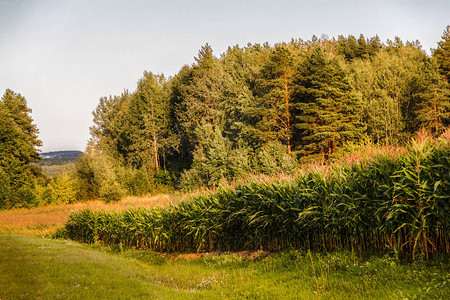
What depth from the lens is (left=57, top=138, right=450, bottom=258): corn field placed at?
219 inches

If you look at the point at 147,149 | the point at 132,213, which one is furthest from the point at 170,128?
the point at 132,213

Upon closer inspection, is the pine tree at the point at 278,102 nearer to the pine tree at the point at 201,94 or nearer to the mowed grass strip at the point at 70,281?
the pine tree at the point at 201,94

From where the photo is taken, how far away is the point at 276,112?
34906 millimetres

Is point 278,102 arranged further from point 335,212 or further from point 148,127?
point 148,127

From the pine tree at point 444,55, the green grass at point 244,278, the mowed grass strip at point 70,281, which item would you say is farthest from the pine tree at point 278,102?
the mowed grass strip at point 70,281

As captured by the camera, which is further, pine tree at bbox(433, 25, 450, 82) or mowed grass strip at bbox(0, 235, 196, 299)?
pine tree at bbox(433, 25, 450, 82)

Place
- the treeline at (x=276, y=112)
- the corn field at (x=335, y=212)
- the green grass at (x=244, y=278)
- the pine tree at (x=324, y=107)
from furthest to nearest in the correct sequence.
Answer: the treeline at (x=276, y=112), the pine tree at (x=324, y=107), the corn field at (x=335, y=212), the green grass at (x=244, y=278)

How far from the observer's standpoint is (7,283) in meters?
5.18

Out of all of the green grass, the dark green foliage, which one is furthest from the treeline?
the green grass

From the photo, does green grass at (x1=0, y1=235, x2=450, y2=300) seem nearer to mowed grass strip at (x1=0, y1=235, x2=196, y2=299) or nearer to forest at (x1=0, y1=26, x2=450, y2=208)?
mowed grass strip at (x1=0, y1=235, x2=196, y2=299)

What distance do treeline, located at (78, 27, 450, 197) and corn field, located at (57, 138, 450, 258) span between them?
17578 millimetres

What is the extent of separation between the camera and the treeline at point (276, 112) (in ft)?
106

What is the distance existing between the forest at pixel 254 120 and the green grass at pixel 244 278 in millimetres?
18893

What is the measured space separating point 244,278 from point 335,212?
2.77 m
